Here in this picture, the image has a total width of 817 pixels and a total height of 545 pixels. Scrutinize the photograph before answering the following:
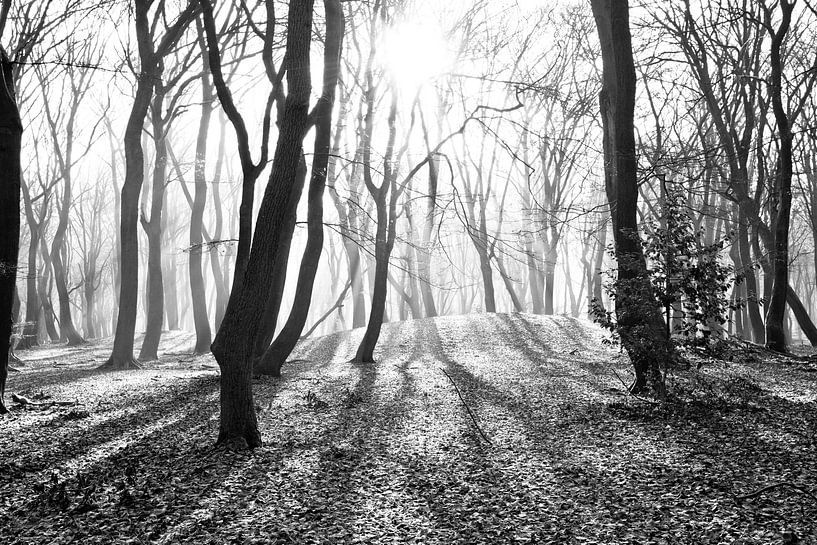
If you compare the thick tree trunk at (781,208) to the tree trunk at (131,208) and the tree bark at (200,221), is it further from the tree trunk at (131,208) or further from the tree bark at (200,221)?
the tree bark at (200,221)

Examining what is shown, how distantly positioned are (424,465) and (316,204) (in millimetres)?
6396

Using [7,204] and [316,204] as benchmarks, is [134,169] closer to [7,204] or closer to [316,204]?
[316,204]

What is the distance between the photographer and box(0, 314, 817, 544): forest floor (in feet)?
12.4

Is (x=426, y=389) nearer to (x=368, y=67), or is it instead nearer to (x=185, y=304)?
(x=368, y=67)

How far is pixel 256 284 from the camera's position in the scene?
5500mm

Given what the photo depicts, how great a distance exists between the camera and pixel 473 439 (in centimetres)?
599

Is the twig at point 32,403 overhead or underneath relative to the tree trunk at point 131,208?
underneath

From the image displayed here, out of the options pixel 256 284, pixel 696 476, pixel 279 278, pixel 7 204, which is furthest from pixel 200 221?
pixel 696 476

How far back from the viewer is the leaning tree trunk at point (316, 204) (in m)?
9.46

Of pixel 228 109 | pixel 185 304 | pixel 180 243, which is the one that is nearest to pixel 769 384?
pixel 228 109

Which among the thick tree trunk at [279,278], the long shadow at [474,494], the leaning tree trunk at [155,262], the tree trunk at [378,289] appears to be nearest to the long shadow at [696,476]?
the long shadow at [474,494]

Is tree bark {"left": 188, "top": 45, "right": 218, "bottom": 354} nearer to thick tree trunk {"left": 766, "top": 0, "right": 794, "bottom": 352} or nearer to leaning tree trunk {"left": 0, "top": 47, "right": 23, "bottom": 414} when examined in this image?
leaning tree trunk {"left": 0, "top": 47, "right": 23, "bottom": 414}

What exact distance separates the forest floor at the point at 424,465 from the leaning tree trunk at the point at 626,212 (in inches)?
22.2

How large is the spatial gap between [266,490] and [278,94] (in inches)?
284
